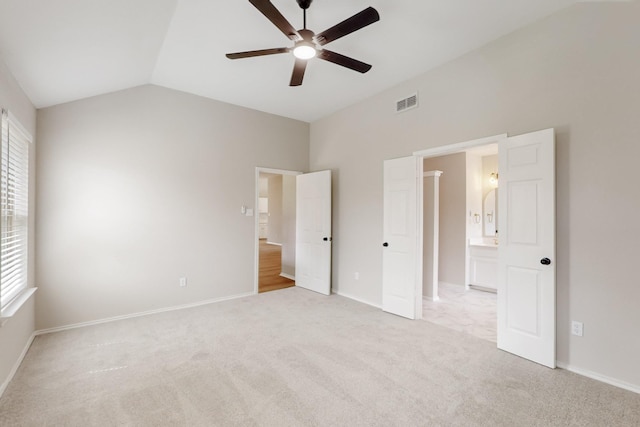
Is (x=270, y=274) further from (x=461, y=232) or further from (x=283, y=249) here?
(x=461, y=232)

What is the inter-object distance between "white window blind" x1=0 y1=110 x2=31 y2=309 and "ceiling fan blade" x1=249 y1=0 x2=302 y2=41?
215 centimetres

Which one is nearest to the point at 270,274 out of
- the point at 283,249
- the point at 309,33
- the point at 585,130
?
the point at 283,249

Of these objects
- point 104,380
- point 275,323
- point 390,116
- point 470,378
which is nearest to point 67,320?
point 104,380

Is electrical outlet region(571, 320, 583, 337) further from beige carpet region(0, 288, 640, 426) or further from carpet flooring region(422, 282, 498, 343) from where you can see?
carpet flooring region(422, 282, 498, 343)

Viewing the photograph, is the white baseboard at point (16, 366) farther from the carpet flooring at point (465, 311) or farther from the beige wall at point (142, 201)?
the carpet flooring at point (465, 311)

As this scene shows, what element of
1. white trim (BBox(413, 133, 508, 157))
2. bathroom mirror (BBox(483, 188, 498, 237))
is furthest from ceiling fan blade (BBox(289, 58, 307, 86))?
bathroom mirror (BBox(483, 188, 498, 237))

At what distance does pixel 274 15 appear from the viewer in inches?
79.1

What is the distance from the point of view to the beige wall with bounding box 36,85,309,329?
3.38 m

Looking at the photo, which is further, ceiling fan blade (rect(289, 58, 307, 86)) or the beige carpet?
ceiling fan blade (rect(289, 58, 307, 86))

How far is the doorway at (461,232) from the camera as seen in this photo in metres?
4.71

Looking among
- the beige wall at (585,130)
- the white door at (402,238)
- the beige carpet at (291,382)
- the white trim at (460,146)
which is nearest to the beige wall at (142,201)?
the beige carpet at (291,382)

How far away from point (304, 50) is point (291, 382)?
8.75ft

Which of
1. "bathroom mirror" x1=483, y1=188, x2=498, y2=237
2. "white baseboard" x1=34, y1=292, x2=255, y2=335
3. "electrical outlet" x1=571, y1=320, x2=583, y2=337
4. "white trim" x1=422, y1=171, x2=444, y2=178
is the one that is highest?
"white trim" x1=422, y1=171, x2=444, y2=178

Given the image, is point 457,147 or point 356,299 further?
point 356,299
